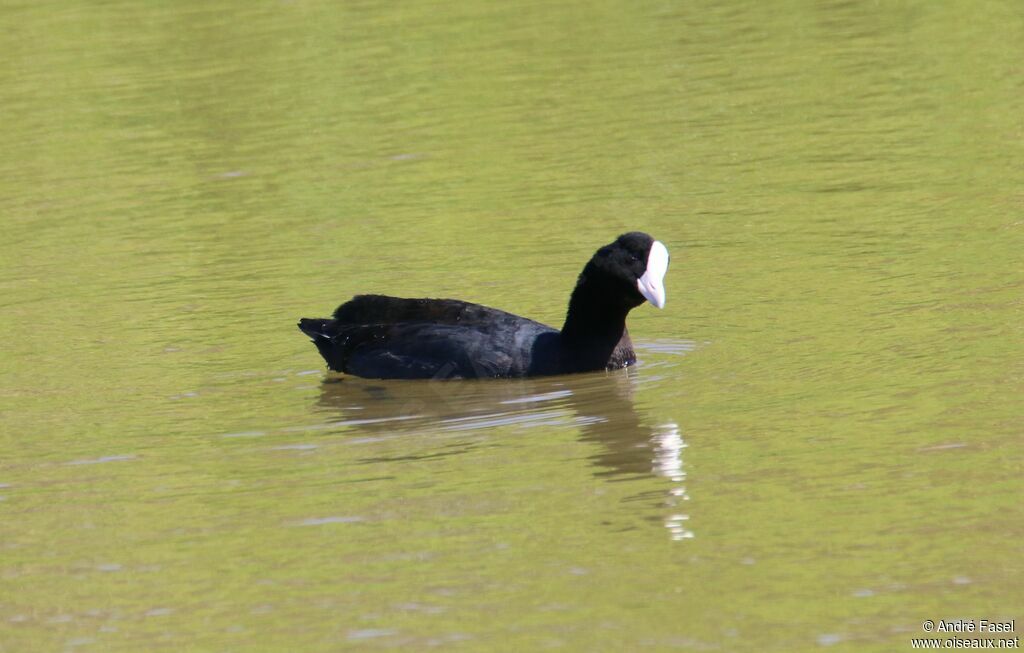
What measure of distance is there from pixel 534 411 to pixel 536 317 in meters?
1.88

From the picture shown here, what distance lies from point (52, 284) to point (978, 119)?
292 inches

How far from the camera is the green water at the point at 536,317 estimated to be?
5.86 m

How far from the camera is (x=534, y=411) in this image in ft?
27.5

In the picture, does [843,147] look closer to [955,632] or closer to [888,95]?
[888,95]

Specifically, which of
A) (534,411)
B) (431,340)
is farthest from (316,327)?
(534,411)

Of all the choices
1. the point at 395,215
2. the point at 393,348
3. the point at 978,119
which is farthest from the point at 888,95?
the point at 393,348

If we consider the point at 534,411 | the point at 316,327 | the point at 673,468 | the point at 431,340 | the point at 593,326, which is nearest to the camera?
the point at 673,468

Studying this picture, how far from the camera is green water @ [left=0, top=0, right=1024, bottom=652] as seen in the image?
586cm

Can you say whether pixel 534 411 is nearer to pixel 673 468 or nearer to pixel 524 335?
pixel 524 335

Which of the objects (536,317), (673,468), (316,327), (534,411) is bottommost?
(673,468)

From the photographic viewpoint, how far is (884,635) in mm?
5258

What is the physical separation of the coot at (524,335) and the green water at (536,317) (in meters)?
0.16

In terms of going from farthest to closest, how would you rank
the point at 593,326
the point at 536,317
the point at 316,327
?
the point at 536,317, the point at 316,327, the point at 593,326

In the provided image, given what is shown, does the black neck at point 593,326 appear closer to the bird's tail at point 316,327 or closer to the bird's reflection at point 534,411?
the bird's reflection at point 534,411
